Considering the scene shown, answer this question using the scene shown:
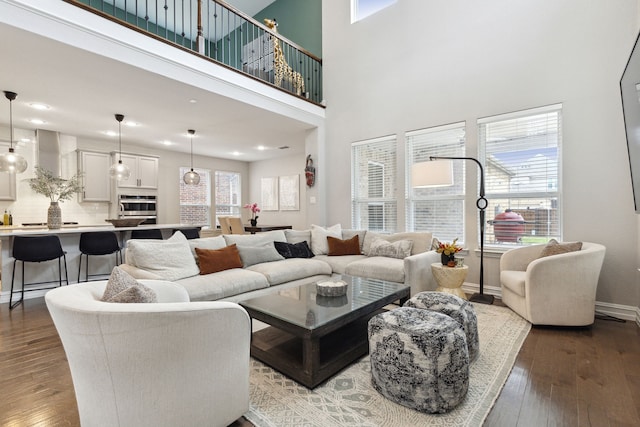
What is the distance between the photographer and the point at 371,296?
102 inches

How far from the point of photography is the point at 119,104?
14.4 ft

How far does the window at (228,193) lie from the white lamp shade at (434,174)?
6.49 meters

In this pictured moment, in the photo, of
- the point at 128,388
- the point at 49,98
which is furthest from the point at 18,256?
the point at 128,388

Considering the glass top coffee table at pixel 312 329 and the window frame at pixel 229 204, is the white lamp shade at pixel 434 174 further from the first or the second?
the window frame at pixel 229 204

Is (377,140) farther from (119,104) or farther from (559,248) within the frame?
(119,104)

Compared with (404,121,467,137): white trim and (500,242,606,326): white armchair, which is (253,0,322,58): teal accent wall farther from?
(500,242,606,326): white armchair

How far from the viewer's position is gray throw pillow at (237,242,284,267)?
12.2 feet

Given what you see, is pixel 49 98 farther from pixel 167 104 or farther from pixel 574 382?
pixel 574 382

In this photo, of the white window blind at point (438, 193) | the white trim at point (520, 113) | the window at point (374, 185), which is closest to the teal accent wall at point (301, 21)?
the window at point (374, 185)

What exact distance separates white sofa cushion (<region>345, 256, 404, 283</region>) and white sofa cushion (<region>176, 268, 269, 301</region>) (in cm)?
115

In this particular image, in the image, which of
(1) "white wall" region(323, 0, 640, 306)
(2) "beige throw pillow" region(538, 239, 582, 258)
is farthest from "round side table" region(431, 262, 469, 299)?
(1) "white wall" region(323, 0, 640, 306)

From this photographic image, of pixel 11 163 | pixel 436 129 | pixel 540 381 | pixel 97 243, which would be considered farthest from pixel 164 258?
pixel 436 129

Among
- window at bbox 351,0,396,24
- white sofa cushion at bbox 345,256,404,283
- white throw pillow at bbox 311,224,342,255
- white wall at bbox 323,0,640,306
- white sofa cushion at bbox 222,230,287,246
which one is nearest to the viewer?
white wall at bbox 323,0,640,306

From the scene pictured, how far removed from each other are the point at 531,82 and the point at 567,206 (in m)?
1.55
